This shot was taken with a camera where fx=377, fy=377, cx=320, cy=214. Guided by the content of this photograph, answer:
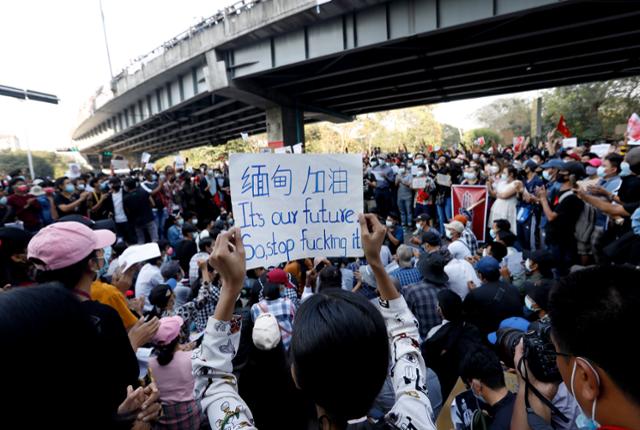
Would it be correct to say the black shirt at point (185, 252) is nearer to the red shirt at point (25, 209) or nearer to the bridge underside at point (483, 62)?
the red shirt at point (25, 209)

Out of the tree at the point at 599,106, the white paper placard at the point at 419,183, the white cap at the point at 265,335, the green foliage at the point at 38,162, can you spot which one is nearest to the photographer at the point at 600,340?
the white cap at the point at 265,335

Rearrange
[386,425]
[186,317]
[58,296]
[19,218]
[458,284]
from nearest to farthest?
[58,296] → [386,425] → [186,317] → [458,284] → [19,218]

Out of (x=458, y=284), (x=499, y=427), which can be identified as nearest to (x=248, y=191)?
(x=499, y=427)

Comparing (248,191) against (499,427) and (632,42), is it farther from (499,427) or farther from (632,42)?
(632,42)

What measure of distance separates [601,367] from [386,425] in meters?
0.67

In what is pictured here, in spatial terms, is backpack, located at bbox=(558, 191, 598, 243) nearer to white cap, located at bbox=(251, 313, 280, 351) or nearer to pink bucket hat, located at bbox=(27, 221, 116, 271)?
white cap, located at bbox=(251, 313, 280, 351)

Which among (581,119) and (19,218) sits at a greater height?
(581,119)

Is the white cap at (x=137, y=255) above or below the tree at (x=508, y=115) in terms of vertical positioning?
below

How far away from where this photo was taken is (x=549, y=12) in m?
12.4

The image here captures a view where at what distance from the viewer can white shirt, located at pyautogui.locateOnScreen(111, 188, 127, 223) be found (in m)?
8.96

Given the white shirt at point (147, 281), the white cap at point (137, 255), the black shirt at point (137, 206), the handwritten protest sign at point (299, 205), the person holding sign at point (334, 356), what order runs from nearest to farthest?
1. the person holding sign at point (334, 356)
2. the handwritten protest sign at point (299, 205)
3. the white cap at point (137, 255)
4. the white shirt at point (147, 281)
5. the black shirt at point (137, 206)

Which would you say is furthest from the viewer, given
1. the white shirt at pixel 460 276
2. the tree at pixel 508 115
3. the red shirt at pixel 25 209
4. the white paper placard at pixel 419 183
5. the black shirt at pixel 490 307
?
the tree at pixel 508 115

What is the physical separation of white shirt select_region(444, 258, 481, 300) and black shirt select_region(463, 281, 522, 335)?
0.59 meters

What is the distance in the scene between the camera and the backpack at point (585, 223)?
559cm
